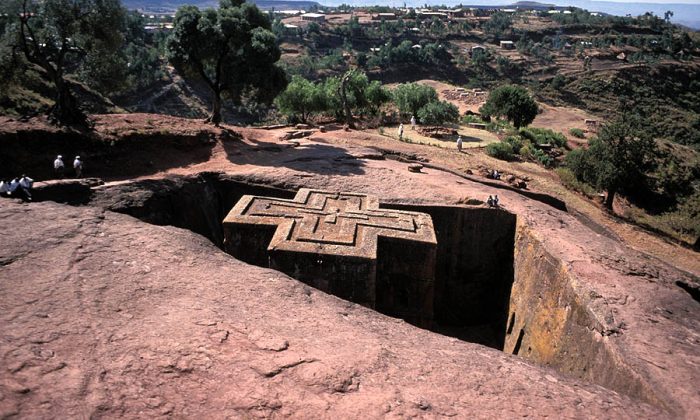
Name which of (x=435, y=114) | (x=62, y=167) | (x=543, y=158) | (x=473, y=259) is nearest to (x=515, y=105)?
(x=435, y=114)

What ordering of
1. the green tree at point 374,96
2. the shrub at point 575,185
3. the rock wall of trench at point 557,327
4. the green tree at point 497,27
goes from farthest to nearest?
the green tree at point 497,27, the green tree at point 374,96, the shrub at point 575,185, the rock wall of trench at point 557,327

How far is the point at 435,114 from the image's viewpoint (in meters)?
30.7

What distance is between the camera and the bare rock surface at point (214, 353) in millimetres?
4383

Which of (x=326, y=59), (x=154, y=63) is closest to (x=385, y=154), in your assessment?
(x=154, y=63)

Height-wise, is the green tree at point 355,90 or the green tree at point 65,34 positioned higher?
the green tree at point 65,34

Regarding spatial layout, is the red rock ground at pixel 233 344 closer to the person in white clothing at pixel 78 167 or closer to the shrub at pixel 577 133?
the person in white clothing at pixel 78 167

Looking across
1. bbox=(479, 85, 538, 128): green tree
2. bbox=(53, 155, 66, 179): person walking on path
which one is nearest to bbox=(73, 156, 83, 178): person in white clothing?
bbox=(53, 155, 66, 179): person walking on path

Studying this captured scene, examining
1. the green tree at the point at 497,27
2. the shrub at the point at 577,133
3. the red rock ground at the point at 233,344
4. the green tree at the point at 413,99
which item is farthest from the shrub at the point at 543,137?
the green tree at the point at 497,27

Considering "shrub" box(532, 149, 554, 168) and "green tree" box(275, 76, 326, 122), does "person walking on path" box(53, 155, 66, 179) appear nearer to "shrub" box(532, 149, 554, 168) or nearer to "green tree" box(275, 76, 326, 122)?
"green tree" box(275, 76, 326, 122)

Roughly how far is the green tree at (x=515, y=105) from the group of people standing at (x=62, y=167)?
3075 centimetres

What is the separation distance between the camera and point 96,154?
15883 mm

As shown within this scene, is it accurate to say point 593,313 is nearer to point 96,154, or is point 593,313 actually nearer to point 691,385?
point 691,385

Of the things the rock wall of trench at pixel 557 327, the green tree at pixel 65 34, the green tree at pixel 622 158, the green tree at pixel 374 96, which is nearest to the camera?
the rock wall of trench at pixel 557 327

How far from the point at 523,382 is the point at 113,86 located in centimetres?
1974
